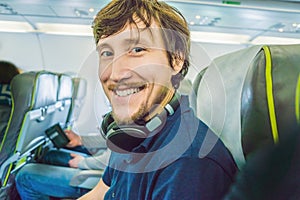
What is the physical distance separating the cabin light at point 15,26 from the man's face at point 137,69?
7.76 feet

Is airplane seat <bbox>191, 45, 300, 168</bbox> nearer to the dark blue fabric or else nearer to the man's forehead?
the dark blue fabric

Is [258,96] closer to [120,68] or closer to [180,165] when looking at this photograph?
[180,165]

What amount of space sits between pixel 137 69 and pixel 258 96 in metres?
0.30

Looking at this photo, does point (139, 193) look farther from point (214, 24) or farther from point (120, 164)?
point (214, 24)

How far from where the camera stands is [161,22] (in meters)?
0.74

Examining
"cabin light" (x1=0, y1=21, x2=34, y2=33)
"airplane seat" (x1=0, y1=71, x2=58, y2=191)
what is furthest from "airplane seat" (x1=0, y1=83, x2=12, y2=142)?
"cabin light" (x1=0, y1=21, x2=34, y2=33)

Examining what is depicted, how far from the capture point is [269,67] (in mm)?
545

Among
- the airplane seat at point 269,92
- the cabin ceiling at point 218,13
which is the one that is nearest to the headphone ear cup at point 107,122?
the airplane seat at point 269,92

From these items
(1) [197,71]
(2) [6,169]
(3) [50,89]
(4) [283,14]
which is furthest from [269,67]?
(4) [283,14]

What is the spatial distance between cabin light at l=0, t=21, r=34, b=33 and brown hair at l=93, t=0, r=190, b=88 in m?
2.33

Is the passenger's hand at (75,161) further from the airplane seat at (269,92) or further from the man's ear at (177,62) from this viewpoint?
the airplane seat at (269,92)

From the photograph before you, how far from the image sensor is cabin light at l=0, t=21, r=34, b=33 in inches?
113

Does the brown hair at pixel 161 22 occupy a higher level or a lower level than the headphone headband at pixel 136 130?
higher

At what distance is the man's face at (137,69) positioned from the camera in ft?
2.42
